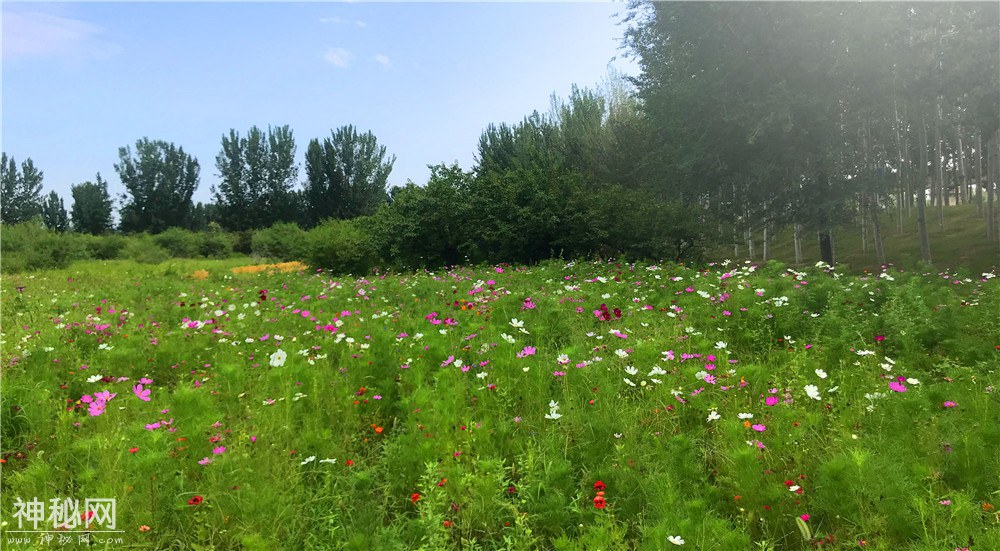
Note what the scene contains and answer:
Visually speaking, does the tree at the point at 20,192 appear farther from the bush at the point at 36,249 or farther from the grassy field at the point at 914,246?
the grassy field at the point at 914,246

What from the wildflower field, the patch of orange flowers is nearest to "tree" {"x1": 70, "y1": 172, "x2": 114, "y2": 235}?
the patch of orange flowers

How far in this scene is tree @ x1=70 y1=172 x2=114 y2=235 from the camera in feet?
146

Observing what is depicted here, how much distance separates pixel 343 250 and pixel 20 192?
51191 mm

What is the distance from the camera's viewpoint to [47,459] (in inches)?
95.5

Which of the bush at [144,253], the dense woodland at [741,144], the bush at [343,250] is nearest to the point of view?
the dense woodland at [741,144]

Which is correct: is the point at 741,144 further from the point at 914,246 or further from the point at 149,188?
the point at 149,188

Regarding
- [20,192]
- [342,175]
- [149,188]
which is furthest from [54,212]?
[342,175]

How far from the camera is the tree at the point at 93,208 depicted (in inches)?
1751

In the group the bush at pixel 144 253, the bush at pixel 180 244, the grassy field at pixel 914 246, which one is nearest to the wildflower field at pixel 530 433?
the grassy field at pixel 914 246

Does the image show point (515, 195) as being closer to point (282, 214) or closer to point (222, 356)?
point (222, 356)

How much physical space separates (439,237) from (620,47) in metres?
8.26

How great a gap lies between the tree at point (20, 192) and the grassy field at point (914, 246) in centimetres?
5839

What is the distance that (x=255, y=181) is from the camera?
1715 inches

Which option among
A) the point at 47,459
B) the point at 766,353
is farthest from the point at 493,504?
the point at 766,353
